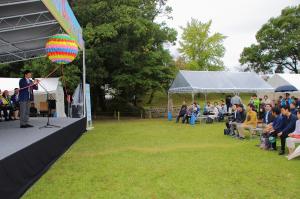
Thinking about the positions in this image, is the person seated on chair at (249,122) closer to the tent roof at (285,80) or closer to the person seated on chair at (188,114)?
the person seated on chair at (188,114)

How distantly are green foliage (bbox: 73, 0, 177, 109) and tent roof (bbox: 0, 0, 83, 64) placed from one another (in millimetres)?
5934

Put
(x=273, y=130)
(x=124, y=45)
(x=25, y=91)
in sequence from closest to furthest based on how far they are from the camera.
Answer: (x=25, y=91) → (x=273, y=130) → (x=124, y=45)

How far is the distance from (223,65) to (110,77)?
828 inches

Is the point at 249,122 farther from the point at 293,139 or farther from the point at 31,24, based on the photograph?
the point at 31,24

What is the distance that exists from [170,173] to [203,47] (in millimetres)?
34446

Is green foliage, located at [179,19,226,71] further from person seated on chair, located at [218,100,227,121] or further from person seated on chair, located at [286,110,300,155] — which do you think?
person seated on chair, located at [286,110,300,155]

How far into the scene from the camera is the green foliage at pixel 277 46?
3825cm

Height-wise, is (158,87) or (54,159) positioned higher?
(158,87)

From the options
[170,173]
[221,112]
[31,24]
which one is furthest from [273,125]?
[221,112]

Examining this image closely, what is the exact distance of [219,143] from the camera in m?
10.3

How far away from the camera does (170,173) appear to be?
6.45 metres

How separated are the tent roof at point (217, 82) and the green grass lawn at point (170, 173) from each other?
8948mm

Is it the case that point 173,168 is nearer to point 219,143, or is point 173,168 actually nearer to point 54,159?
point 54,159

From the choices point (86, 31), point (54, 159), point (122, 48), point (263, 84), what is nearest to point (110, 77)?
point (122, 48)
